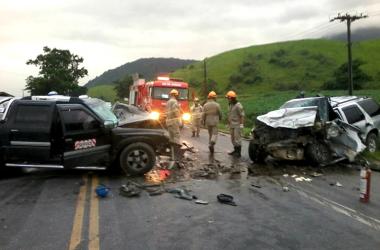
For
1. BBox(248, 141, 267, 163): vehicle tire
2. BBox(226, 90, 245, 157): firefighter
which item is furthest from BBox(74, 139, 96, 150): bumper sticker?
BBox(226, 90, 245, 157): firefighter

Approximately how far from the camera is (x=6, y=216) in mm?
6887

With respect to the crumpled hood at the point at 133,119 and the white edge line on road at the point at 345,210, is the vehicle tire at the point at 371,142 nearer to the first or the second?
the white edge line on road at the point at 345,210

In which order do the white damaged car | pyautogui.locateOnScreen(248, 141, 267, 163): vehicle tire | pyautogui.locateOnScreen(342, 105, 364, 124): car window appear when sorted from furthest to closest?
pyautogui.locateOnScreen(342, 105, 364, 124): car window
pyautogui.locateOnScreen(248, 141, 267, 163): vehicle tire
the white damaged car

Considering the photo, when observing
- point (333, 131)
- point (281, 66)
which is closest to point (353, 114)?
point (333, 131)

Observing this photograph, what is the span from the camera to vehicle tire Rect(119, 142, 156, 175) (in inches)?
396

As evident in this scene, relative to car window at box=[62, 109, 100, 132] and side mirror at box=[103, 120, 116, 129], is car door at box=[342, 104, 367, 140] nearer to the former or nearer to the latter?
side mirror at box=[103, 120, 116, 129]

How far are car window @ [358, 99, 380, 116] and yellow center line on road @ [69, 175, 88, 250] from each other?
34.8 ft

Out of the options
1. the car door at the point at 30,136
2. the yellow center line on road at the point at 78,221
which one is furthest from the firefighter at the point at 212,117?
the yellow center line on road at the point at 78,221

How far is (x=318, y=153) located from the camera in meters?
11.7

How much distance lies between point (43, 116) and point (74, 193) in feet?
7.51

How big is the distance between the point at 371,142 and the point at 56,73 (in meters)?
61.4

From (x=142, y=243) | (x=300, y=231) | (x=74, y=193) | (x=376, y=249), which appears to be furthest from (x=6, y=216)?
(x=376, y=249)

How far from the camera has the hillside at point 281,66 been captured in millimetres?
104938

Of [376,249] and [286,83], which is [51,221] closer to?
[376,249]
